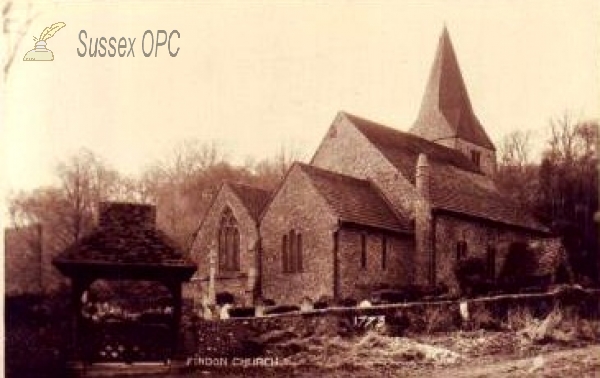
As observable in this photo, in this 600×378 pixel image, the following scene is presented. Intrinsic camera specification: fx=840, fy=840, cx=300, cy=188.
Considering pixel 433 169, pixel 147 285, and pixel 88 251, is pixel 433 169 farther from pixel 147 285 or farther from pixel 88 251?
pixel 88 251

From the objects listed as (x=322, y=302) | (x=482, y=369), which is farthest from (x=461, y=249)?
(x=482, y=369)

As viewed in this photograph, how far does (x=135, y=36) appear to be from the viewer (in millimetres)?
11188

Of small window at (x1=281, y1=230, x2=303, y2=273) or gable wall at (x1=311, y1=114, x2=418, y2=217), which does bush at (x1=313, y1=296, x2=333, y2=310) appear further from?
gable wall at (x1=311, y1=114, x2=418, y2=217)

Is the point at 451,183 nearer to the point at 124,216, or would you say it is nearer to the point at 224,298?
the point at 224,298

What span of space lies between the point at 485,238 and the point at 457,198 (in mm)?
1139

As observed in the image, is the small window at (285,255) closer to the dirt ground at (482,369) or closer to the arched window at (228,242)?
the arched window at (228,242)

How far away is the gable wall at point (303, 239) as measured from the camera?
18297 mm

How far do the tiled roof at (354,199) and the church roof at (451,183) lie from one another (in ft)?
3.02

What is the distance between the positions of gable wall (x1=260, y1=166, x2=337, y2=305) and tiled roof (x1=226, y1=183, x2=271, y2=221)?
0.24 meters

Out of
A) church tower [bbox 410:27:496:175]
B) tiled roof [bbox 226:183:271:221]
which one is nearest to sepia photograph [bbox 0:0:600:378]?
tiled roof [bbox 226:183:271:221]

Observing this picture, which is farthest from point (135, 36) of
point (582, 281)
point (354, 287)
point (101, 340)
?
point (354, 287)

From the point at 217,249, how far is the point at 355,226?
127 inches

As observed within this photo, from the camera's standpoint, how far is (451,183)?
67.6ft

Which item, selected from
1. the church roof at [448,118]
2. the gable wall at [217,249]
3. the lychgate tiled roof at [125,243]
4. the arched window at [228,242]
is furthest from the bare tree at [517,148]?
the arched window at [228,242]
